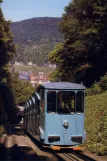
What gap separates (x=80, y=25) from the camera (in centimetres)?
4316

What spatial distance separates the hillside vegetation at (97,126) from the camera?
20422 millimetres

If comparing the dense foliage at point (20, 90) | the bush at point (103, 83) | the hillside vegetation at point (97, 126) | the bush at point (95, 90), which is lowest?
the hillside vegetation at point (97, 126)

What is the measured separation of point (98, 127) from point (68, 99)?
398 cm

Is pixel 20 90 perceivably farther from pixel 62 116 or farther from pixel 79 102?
pixel 62 116

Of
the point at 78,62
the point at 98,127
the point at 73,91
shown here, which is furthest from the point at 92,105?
the point at 78,62

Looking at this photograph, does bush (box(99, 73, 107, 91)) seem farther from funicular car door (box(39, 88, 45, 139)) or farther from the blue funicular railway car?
funicular car door (box(39, 88, 45, 139))

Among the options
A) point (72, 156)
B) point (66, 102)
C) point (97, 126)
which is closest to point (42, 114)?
point (66, 102)

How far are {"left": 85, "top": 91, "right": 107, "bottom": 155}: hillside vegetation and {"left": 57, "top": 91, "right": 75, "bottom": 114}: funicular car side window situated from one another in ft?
8.00

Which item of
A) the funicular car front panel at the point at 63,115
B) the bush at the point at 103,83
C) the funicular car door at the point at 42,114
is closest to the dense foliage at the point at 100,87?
the bush at the point at 103,83

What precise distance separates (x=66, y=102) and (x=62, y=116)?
2.55 feet

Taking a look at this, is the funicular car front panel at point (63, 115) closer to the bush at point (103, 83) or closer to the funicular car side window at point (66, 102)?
the funicular car side window at point (66, 102)

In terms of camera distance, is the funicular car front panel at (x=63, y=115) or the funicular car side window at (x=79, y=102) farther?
the funicular car side window at (x=79, y=102)

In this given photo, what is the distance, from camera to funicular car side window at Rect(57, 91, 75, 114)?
19781mm

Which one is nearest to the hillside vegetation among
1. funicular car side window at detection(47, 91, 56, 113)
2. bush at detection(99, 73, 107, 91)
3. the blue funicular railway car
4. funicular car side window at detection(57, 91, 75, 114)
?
the blue funicular railway car
